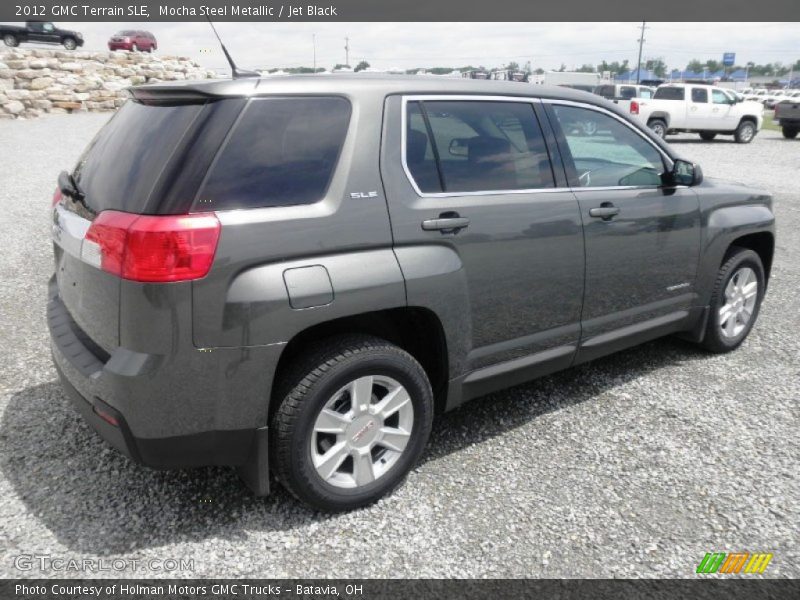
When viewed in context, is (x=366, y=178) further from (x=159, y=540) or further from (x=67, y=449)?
(x=67, y=449)

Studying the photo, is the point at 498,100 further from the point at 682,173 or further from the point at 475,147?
the point at 682,173

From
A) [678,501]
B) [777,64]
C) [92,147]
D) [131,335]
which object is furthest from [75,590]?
[777,64]

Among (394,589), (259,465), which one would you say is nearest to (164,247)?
(259,465)

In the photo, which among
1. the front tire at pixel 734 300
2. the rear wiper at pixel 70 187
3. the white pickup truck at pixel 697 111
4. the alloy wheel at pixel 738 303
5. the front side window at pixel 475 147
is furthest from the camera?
the white pickup truck at pixel 697 111

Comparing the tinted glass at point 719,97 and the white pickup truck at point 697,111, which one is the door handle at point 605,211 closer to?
the white pickup truck at point 697,111

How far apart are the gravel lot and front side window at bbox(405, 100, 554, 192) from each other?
1393 millimetres

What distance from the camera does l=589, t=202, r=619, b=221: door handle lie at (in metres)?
3.51

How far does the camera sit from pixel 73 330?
2818mm

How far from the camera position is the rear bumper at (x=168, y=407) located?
7.79 ft

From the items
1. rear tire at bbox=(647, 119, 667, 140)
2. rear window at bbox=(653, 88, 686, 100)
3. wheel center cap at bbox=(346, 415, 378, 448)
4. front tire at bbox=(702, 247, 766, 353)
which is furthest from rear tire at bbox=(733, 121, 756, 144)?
wheel center cap at bbox=(346, 415, 378, 448)

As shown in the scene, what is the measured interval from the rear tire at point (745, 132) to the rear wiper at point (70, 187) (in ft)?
80.6

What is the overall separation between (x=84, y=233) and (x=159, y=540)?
4.25 ft

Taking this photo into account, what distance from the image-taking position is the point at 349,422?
2.79m

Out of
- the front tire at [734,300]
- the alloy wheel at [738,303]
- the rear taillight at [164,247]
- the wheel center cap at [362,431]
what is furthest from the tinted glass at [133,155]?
the alloy wheel at [738,303]
